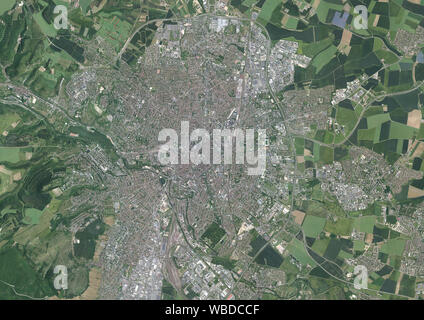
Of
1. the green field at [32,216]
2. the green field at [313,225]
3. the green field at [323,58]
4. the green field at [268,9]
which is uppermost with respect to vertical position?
the green field at [268,9]

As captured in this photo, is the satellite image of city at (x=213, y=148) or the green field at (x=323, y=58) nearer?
the satellite image of city at (x=213, y=148)

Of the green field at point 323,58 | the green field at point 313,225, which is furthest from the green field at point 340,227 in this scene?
the green field at point 323,58

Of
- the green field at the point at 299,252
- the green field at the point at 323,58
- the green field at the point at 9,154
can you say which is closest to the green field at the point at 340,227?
the green field at the point at 299,252

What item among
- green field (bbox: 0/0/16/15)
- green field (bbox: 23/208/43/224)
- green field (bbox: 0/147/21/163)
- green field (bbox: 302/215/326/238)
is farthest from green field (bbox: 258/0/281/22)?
green field (bbox: 23/208/43/224)

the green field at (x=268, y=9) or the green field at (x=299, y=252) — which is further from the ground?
the green field at (x=268, y=9)

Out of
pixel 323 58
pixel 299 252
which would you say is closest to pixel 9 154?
pixel 299 252

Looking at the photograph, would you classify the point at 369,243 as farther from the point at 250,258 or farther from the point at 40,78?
the point at 40,78

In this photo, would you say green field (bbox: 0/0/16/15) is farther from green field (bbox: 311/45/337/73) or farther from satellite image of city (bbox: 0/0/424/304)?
green field (bbox: 311/45/337/73)

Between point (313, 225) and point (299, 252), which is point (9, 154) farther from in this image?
point (313, 225)

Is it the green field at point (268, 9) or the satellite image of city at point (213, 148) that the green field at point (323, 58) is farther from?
the green field at point (268, 9)

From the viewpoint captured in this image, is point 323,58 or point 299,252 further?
point 323,58
